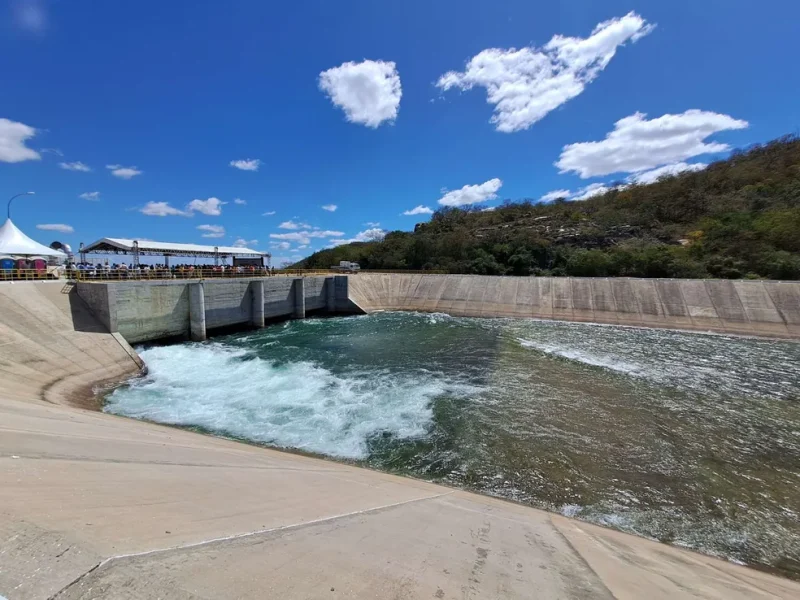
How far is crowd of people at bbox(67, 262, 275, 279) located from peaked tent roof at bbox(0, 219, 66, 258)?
1957 millimetres

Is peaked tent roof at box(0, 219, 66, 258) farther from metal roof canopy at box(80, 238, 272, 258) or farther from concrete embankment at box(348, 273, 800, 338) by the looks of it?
concrete embankment at box(348, 273, 800, 338)

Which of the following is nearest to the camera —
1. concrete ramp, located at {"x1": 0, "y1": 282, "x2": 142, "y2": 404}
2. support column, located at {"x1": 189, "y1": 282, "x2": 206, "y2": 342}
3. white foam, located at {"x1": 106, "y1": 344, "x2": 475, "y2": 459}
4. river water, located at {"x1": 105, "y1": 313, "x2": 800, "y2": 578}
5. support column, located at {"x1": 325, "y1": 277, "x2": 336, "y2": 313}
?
river water, located at {"x1": 105, "y1": 313, "x2": 800, "y2": 578}

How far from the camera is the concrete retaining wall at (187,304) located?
17788 millimetres

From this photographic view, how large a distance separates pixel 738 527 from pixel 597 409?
5302 mm

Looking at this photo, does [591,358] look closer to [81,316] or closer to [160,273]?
[81,316]

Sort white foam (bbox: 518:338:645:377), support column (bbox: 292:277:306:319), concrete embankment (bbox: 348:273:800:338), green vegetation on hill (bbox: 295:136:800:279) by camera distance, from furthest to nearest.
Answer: green vegetation on hill (bbox: 295:136:800:279)
support column (bbox: 292:277:306:319)
concrete embankment (bbox: 348:273:800:338)
white foam (bbox: 518:338:645:377)

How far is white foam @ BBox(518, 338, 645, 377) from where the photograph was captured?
16672mm

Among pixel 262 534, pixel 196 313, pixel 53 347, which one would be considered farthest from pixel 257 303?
pixel 262 534

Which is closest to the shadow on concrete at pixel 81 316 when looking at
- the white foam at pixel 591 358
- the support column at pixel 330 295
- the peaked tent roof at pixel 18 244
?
the peaked tent roof at pixel 18 244

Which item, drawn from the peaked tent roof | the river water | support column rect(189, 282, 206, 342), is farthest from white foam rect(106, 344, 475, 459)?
the peaked tent roof

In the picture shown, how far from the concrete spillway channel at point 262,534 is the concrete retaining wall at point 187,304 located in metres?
10.8

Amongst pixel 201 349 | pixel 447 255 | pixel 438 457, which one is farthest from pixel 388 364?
pixel 447 255

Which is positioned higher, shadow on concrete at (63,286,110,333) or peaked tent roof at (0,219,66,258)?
peaked tent roof at (0,219,66,258)

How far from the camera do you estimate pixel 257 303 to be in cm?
2742
